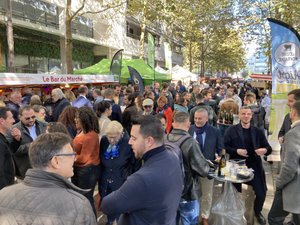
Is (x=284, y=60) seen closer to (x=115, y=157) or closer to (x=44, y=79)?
(x=115, y=157)

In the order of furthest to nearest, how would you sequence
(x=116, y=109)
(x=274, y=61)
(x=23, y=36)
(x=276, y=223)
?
1. (x=23, y=36)
2. (x=116, y=109)
3. (x=274, y=61)
4. (x=276, y=223)

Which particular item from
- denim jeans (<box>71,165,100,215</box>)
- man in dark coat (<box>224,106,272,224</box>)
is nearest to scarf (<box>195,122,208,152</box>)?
man in dark coat (<box>224,106,272,224</box>)

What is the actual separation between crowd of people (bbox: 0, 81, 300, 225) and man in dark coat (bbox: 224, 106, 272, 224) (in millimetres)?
14

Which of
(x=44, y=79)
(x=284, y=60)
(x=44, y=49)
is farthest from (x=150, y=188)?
(x=44, y=49)

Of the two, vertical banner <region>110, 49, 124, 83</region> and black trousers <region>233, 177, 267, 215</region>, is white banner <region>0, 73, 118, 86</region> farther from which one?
black trousers <region>233, 177, 267, 215</region>

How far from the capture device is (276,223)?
3605 millimetres

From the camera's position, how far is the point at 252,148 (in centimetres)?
421

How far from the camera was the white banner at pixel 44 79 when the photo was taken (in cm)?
768

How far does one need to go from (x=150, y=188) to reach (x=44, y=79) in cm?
821

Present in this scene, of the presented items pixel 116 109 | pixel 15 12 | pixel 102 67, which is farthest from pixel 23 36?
pixel 116 109

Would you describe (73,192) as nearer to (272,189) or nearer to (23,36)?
(272,189)

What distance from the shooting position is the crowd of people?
Result: 5.49 ft

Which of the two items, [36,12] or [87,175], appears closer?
[87,175]

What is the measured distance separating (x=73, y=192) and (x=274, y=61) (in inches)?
194
